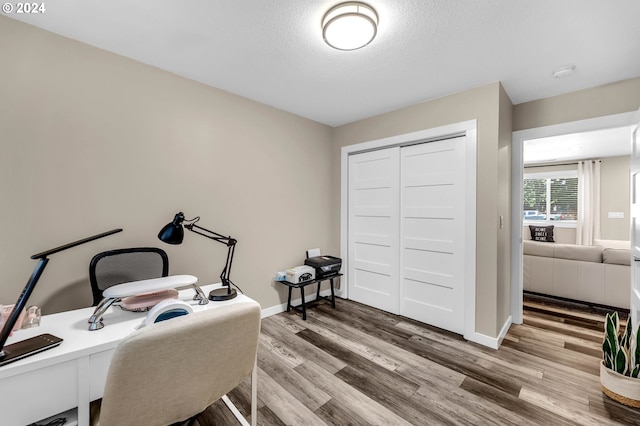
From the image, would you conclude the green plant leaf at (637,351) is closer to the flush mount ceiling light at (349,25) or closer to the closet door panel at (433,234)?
the closet door panel at (433,234)

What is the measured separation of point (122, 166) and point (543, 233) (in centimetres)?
791

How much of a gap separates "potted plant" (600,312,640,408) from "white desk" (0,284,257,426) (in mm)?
2926

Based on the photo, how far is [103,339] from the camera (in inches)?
44.8

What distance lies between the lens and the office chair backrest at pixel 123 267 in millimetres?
1750

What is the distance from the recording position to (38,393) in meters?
0.96

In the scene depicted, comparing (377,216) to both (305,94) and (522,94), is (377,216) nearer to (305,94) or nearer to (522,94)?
(305,94)

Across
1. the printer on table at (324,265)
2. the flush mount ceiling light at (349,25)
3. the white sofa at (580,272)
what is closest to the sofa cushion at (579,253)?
the white sofa at (580,272)

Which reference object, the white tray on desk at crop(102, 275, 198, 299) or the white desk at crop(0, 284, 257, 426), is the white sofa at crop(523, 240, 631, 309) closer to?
the white tray on desk at crop(102, 275, 198, 299)

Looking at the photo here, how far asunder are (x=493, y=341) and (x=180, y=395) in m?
2.59

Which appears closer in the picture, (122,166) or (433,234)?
(122,166)

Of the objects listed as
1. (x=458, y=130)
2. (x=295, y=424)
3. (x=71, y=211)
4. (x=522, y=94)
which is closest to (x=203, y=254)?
(x=71, y=211)

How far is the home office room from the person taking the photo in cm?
123

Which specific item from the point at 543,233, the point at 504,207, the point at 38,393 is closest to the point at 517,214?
the point at 504,207

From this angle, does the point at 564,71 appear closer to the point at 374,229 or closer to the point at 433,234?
the point at 433,234
